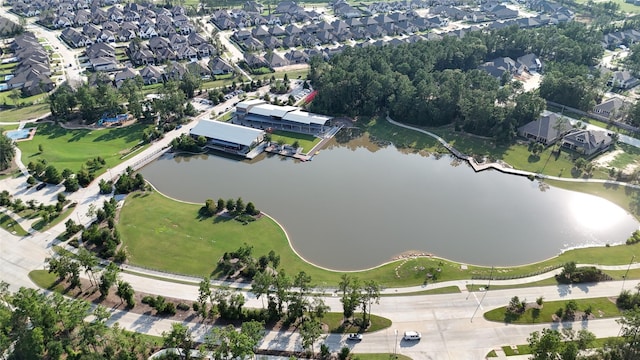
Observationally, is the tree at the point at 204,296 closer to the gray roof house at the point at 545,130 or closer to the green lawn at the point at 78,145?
the green lawn at the point at 78,145

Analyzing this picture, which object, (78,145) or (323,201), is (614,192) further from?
(78,145)

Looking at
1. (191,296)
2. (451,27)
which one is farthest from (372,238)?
(451,27)

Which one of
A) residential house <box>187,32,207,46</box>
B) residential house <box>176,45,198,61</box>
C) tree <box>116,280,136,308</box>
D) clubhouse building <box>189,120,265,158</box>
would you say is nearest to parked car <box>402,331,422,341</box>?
tree <box>116,280,136,308</box>

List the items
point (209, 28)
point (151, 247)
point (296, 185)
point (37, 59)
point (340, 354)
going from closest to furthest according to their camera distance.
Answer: point (340, 354) → point (151, 247) → point (296, 185) → point (37, 59) → point (209, 28)

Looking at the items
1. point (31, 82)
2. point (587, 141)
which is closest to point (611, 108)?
point (587, 141)

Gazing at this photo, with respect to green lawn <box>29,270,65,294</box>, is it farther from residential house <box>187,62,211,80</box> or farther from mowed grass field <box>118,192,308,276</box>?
residential house <box>187,62,211,80</box>

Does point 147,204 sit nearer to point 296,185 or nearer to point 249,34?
point 296,185
